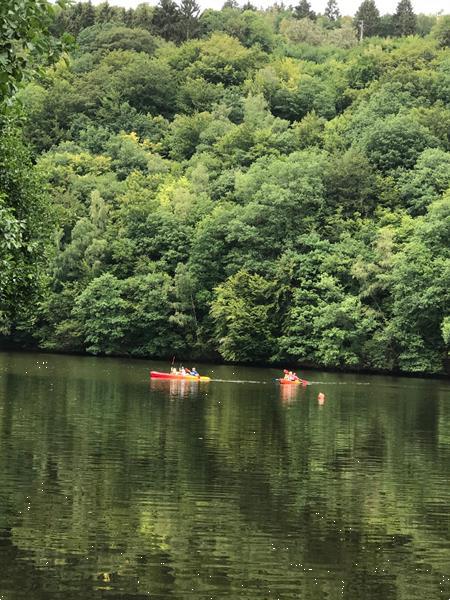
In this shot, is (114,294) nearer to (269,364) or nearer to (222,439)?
(269,364)

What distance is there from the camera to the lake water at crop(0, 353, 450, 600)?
1872 cm

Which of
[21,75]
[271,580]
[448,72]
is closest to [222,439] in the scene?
[271,580]

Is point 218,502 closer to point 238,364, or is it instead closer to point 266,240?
point 238,364

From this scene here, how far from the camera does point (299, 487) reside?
2839 cm

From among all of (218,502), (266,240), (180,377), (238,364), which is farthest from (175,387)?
(266,240)

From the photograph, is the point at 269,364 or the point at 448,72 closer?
the point at 269,364

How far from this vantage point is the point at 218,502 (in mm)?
25688

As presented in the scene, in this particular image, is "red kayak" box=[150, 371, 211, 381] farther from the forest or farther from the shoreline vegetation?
the shoreline vegetation

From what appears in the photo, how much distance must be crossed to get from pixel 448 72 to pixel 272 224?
5195 cm

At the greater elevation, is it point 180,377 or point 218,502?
point 180,377

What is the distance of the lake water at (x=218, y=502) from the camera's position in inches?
737

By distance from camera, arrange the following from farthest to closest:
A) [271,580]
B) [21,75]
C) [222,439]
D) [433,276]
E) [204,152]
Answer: [204,152]
[433,276]
[222,439]
[271,580]
[21,75]

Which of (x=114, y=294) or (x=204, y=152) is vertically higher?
(x=204, y=152)

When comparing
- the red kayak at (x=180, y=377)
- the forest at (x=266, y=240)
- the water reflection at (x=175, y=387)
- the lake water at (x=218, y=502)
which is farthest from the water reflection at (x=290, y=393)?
the forest at (x=266, y=240)
